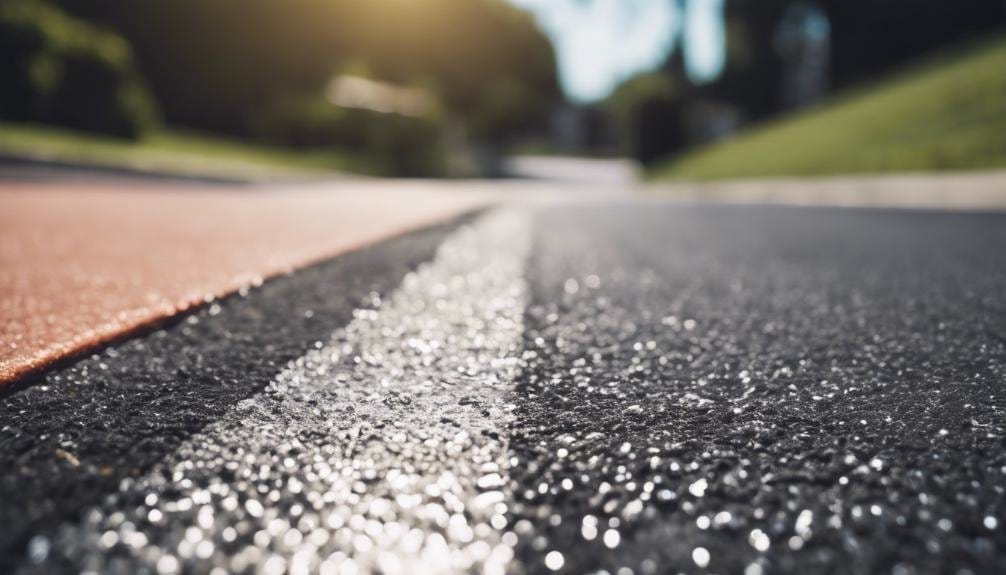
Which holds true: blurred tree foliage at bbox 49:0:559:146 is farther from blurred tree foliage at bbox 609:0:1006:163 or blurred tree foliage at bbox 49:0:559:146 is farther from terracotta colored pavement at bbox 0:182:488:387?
terracotta colored pavement at bbox 0:182:488:387

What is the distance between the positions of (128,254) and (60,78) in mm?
11801

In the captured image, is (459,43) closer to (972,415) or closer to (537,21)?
(537,21)

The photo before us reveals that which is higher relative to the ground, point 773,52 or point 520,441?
point 773,52

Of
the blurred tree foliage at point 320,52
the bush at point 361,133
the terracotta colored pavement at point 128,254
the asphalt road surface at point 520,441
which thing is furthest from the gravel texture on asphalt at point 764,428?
the blurred tree foliage at point 320,52

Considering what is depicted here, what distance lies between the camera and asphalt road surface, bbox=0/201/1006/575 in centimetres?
63

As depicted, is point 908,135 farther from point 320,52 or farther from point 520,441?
point 320,52

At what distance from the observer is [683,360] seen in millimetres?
1238

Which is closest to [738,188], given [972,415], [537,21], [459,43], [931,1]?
[972,415]

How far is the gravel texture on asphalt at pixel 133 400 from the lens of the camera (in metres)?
0.69

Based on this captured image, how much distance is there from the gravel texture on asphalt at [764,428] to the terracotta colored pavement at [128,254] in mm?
847

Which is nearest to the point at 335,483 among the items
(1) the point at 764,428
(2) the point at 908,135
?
(1) the point at 764,428

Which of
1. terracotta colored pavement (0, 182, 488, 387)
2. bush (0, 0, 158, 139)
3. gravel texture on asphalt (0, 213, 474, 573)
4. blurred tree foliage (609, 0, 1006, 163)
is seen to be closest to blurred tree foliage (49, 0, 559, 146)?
bush (0, 0, 158, 139)

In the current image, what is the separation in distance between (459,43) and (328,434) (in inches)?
1586

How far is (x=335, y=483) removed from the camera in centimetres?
74
